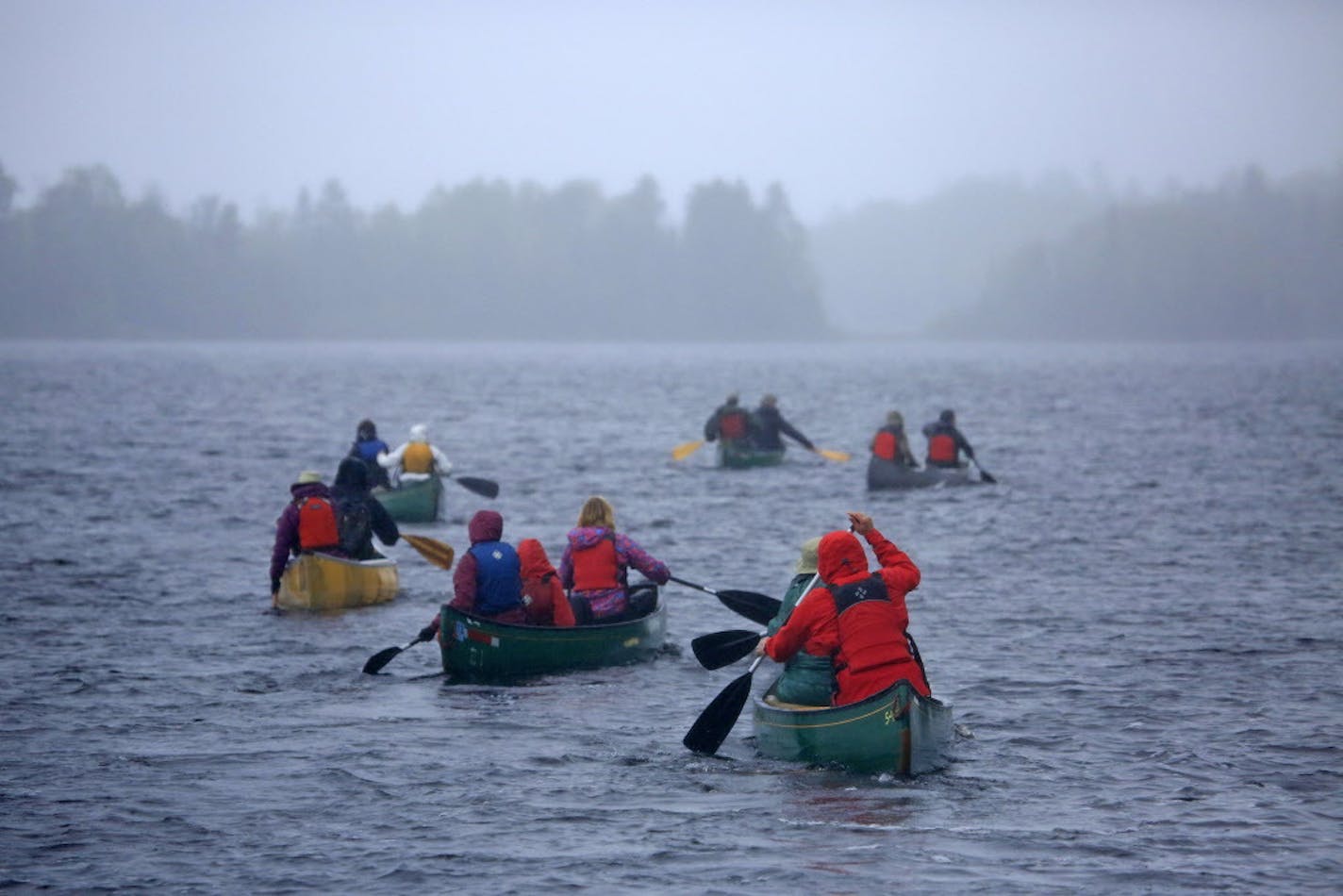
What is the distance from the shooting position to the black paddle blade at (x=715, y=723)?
14906mm

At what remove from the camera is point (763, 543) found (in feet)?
95.8

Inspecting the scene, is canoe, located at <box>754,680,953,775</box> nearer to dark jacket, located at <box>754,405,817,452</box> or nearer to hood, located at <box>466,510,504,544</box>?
hood, located at <box>466,510,504,544</box>

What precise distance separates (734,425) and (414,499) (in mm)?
12131

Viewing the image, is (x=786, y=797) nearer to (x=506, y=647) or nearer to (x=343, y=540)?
(x=506, y=647)

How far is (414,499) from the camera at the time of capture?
30.1 meters

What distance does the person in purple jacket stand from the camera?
17938 mm

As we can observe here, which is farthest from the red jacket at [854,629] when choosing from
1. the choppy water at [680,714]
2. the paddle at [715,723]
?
the paddle at [715,723]

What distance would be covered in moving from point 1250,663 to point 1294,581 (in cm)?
625

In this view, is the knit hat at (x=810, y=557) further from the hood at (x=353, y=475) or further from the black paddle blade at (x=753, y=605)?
the hood at (x=353, y=475)

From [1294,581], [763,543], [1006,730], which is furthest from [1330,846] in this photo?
[763,543]

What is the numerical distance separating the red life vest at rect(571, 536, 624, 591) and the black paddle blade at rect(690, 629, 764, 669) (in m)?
2.11

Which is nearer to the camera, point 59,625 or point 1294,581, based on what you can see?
point 59,625

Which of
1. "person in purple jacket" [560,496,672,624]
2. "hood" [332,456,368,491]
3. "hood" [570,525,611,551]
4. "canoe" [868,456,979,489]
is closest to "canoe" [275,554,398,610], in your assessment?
"hood" [332,456,368,491]

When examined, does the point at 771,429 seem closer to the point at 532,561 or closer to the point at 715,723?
the point at 532,561
